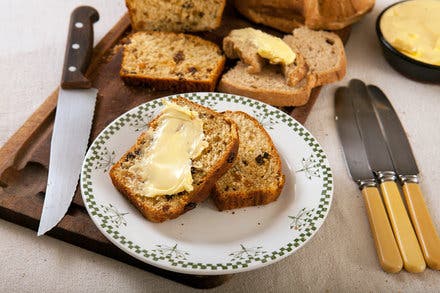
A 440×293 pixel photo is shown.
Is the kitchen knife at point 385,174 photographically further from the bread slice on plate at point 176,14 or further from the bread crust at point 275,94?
the bread slice on plate at point 176,14

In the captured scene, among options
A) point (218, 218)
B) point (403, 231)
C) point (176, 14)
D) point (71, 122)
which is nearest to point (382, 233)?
point (403, 231)

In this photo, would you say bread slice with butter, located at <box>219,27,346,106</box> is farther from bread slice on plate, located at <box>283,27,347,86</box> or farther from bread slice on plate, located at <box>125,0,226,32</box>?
bread slice on plate, located at <box>125,0,226,32</box>

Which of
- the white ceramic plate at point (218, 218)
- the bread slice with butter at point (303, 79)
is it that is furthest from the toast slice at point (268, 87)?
the white ceramic plate at point (218, 218)

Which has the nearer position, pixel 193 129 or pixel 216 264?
pixel 216 264

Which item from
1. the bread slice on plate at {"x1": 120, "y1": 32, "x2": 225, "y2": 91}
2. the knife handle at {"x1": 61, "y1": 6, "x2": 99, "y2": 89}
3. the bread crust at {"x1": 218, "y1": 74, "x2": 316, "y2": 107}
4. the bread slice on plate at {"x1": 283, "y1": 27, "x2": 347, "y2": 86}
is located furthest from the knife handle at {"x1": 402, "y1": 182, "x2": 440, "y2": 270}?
the knife handle at {"x1": 61, "y1": 6, "x2": 99, "y2": 89}

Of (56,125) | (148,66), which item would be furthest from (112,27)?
(56,125)

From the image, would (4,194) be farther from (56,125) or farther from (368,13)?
(368,13)
